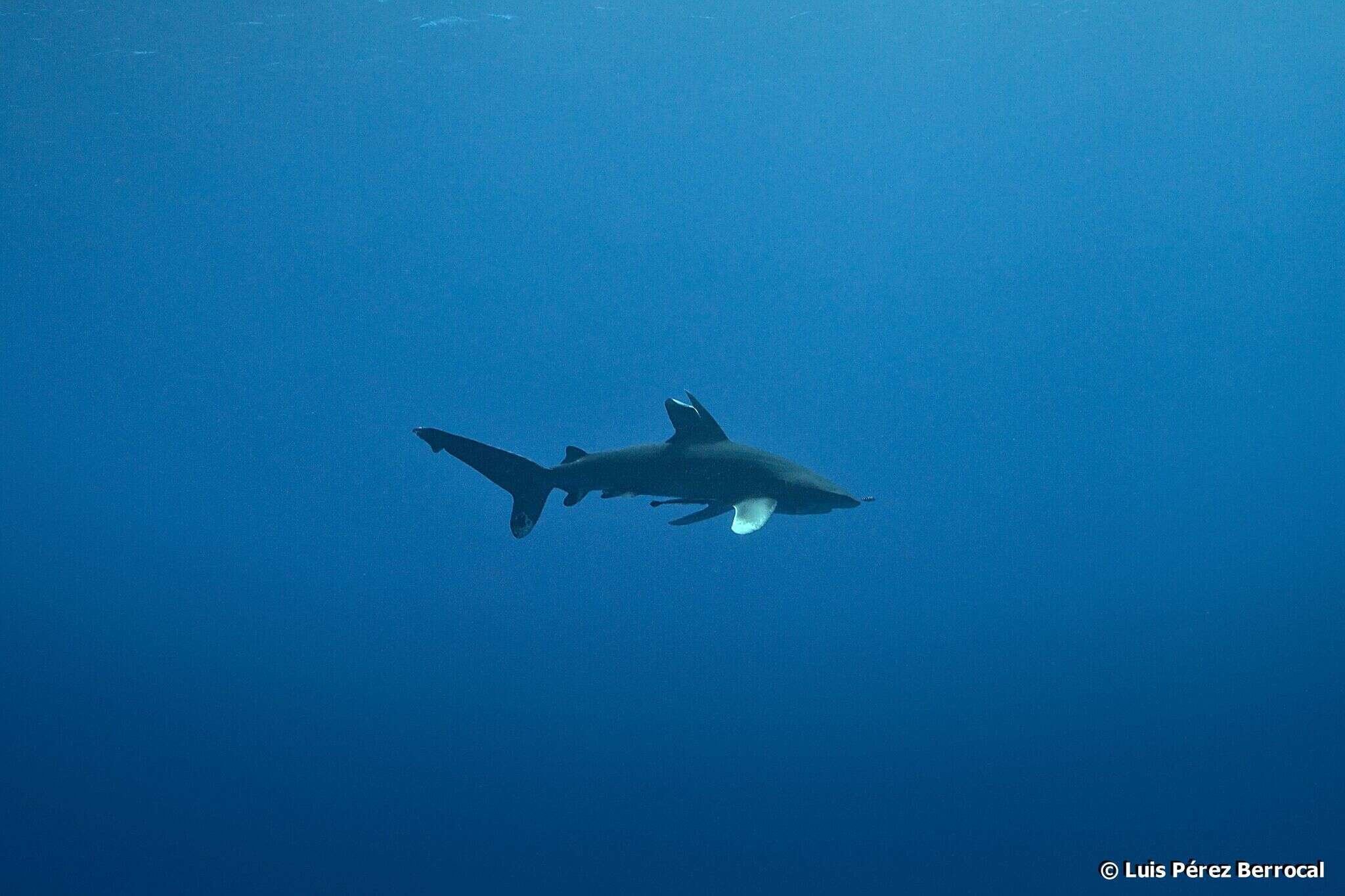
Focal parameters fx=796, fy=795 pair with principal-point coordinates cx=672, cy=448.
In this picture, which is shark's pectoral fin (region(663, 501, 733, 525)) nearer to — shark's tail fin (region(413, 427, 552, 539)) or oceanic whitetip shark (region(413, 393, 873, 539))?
oceanic whitetip shark (region(413, 393, 873, 539))

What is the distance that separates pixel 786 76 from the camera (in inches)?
882

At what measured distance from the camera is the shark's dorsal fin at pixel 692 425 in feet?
20.5

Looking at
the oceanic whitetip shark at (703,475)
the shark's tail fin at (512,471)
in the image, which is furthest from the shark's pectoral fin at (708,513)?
the shark's tail fin at (512,471)

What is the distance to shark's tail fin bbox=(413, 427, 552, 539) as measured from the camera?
6.77 meters

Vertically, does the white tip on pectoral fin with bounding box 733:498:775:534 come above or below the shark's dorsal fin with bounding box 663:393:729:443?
below

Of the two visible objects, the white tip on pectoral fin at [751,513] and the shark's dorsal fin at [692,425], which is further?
the shark's dorsal fin at [692,425]

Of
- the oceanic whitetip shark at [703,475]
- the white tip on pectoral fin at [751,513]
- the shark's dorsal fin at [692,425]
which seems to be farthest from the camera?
the shark's dorsal fin at [692,425]

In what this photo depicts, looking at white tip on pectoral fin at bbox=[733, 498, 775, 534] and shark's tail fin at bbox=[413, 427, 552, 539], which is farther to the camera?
shark's tail fin at bbox=[413, 427, 552, 539]

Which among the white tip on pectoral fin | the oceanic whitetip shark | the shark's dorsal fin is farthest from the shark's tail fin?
the white tip on pectoral fin

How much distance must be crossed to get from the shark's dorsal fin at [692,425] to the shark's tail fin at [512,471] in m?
1.28

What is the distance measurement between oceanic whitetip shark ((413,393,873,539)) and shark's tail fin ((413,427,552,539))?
4 centimetres

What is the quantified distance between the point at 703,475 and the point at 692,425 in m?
0.42

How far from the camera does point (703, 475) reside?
6168mm

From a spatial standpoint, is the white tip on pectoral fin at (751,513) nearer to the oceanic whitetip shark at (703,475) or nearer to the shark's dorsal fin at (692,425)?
the oceanic whitetip shark at (703,475)
